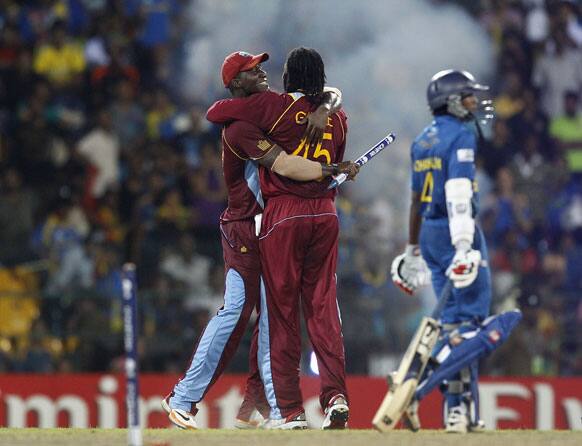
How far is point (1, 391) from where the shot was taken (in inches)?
586

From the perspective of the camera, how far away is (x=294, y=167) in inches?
383

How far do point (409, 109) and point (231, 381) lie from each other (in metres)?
4.80

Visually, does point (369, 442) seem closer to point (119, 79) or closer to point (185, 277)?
point (185, 277)

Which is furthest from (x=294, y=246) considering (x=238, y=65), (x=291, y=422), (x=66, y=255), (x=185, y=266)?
(x=66, y=255)

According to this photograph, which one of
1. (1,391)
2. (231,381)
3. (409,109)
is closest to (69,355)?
(1,391)

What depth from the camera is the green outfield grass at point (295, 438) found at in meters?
8.56

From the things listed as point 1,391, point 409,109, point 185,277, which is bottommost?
point 1,391

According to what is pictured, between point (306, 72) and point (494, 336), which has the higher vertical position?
point (306, 72)

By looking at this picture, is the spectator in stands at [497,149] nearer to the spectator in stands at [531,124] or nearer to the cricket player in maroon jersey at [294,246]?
the spectator in stands at [531,124]

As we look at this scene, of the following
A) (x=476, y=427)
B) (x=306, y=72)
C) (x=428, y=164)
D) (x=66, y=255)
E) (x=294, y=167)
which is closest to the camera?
(x=476, y=427)

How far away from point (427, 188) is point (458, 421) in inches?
57.0

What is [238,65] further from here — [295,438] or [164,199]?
[164,199]

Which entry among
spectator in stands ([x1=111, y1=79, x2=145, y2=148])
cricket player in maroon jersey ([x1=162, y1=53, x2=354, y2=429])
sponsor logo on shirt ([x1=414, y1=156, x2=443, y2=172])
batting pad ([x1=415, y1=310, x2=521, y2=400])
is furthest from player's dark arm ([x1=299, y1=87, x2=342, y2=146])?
spectator in stands ([x1=111, y1=79, x2=145, y2=148])

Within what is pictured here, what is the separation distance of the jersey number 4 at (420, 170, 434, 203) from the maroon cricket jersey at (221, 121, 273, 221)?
39.1 inches
